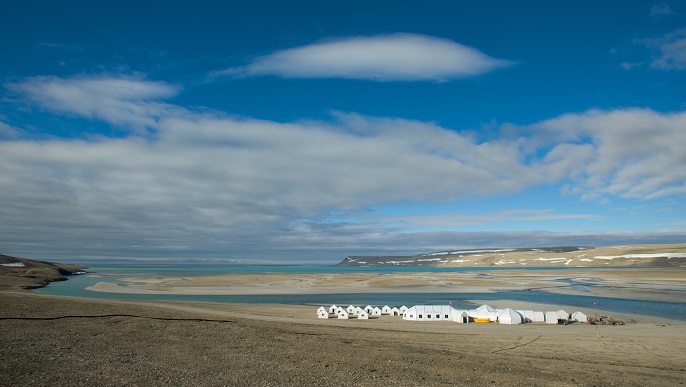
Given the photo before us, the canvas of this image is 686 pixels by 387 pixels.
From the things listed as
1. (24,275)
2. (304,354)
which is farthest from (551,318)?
(24,275)

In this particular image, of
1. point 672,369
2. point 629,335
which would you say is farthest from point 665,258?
point 672,369

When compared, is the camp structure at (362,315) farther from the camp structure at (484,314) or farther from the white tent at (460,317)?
the camp structure at (484,314)

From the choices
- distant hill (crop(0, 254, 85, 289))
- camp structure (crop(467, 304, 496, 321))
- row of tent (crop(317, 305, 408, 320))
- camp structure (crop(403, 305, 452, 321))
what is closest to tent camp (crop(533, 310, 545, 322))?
camp structure (crop(467, 304, 496, 321))

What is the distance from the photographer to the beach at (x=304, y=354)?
16219mm

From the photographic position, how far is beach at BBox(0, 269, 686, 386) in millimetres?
16219

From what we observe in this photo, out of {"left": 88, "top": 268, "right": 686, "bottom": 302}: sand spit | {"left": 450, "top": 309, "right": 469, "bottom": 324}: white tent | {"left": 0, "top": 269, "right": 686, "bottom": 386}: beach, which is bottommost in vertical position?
{"left": 88, "top": 268, "right": 686, "bottom": 302}: sand spit

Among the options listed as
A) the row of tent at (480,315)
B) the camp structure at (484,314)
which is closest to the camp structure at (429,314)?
the row of tent at (480,315)

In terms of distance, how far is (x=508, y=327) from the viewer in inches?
1444

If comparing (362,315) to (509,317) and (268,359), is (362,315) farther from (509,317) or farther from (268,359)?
(268,359)

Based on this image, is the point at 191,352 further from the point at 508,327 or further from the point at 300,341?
the point at 508,327

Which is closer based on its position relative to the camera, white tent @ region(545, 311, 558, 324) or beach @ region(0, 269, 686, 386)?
beach @ region(0, 269, 686, 386)

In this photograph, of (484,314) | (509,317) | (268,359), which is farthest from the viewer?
(484,314)

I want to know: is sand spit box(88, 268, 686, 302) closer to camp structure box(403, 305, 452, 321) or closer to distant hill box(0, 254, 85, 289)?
distant hill box(0, 254, 85, 289)

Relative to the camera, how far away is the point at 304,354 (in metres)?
20.6
